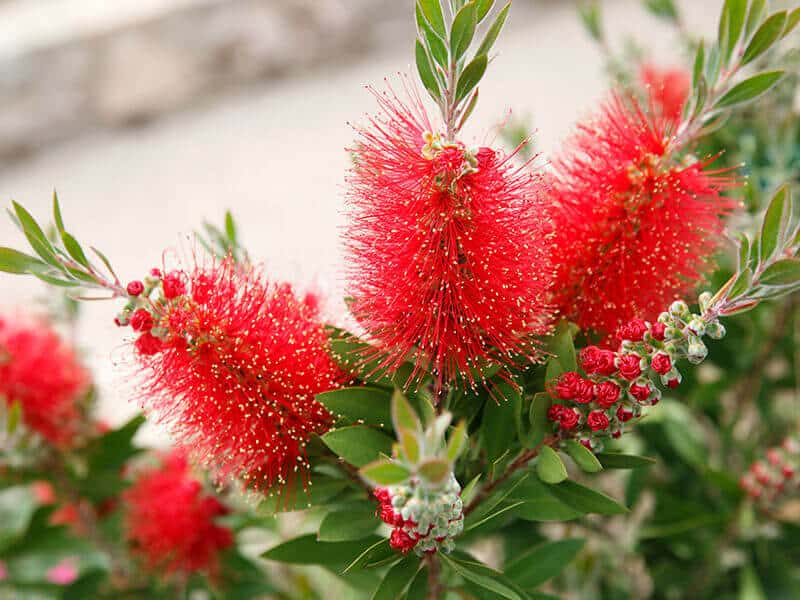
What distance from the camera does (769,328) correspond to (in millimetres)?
707

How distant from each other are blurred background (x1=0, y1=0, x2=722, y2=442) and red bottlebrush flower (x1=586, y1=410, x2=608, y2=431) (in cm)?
169

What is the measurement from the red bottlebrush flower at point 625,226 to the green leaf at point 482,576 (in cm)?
14

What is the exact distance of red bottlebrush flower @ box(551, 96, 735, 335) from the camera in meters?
0.41

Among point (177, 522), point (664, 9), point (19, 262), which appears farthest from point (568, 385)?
point (664, 9)

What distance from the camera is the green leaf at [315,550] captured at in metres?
0.46

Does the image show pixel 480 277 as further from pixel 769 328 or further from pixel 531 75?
pixel 531 75

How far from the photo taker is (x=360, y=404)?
394 mm

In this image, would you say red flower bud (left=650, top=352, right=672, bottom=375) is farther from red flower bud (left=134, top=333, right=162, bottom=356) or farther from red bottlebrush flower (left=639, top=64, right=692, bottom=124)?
red bottlebrush flower (left=639, top=64, right=692, bottom=124)

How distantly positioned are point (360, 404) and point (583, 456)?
11 centimetres

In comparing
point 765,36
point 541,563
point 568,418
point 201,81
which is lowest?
point 541,563

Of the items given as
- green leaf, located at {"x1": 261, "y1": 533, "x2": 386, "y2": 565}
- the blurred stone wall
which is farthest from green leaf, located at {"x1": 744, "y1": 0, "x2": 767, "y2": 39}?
the blurred stone wall

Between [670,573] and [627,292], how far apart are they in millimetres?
358

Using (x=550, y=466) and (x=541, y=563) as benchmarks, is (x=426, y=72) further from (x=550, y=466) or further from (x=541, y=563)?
(x=541, y=563)

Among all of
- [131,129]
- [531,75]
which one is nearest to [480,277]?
[531,75]
